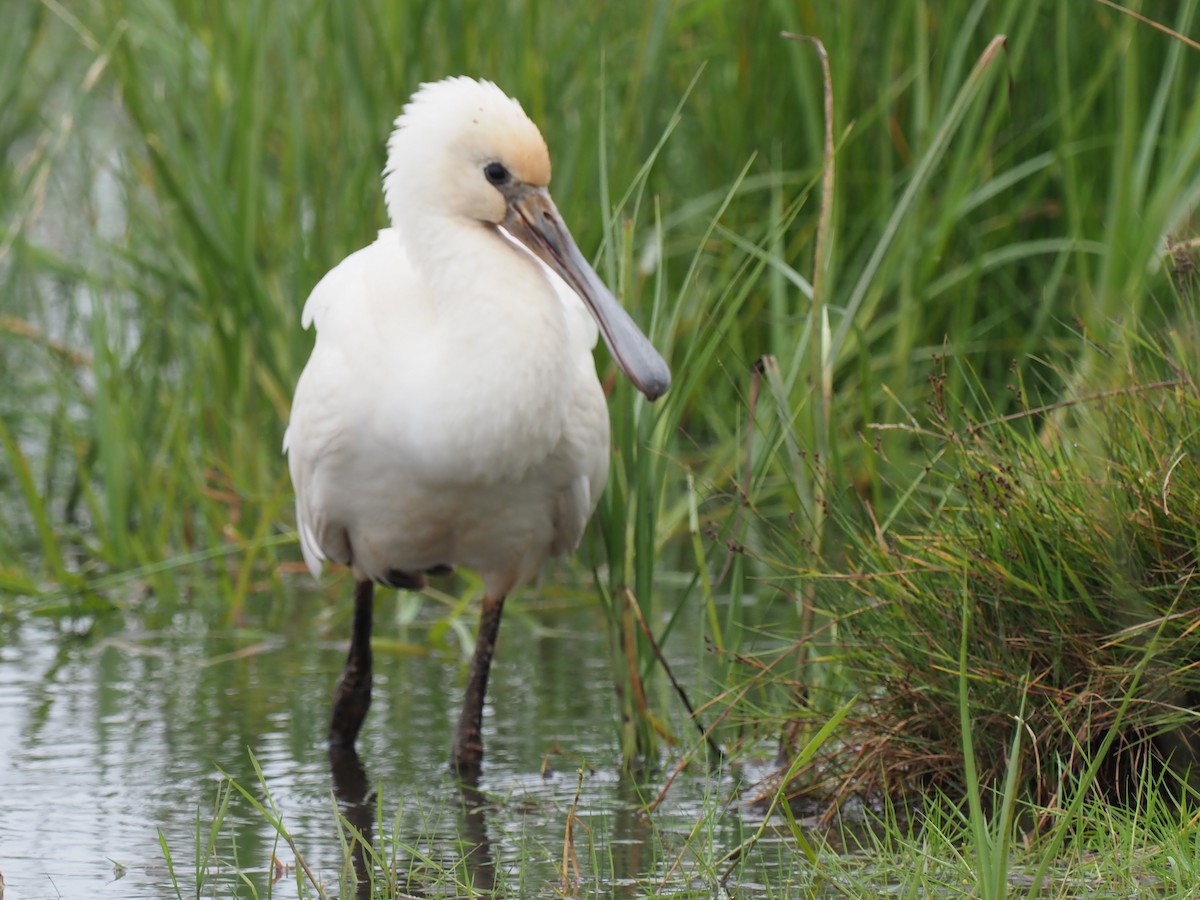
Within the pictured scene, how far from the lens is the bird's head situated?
4199 mm

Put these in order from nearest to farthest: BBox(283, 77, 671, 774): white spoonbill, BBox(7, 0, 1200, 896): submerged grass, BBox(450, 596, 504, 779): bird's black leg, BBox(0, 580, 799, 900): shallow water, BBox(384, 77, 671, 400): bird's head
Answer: BBox(0, 580, 799, 900): shallow water
BBox(7, 0, 1200, 896): submerged grass
BBox(283, 77, 671, 774): white spoonbill
BBox(384, 77, 671, 400): bird's head
BBox(450, 596, 504, 779): bird's black leg

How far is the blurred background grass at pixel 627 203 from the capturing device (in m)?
5.48

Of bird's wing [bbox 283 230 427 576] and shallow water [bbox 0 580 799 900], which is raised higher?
bird's wing [bbox 283 230 427 576]

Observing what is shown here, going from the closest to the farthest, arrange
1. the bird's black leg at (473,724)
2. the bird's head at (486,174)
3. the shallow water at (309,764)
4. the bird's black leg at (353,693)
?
the shallow water at (309,764) → the bird's head at (486,174) → the bird's black leg at (473,724) → the bird's black leg at (353,693)

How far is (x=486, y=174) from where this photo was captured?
4246mm

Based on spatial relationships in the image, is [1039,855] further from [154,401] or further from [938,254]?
[154,401]

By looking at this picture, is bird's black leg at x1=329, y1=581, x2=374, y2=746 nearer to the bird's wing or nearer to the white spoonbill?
the white spoonbill

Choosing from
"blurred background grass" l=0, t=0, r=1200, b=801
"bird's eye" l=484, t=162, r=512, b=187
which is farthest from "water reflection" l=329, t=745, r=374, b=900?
"bird's eye" l=484, t=162, r=512, b=187

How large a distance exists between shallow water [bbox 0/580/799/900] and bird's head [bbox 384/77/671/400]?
40.5 inches

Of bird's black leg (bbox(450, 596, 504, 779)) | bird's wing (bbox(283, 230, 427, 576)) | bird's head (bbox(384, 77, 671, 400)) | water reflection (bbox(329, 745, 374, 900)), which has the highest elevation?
bird's head (bbox(384, 77, 671, 400))

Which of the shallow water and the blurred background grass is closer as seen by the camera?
the shallow water

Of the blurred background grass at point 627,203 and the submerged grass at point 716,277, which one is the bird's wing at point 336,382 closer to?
the submerged grass at point 716,277

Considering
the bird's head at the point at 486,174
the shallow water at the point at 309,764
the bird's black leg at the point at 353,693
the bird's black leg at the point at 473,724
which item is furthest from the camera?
the bird's black leg at the point at 353,693

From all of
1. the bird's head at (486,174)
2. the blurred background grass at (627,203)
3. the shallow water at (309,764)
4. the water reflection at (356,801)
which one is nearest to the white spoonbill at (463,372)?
the bird's head at (486,174)
